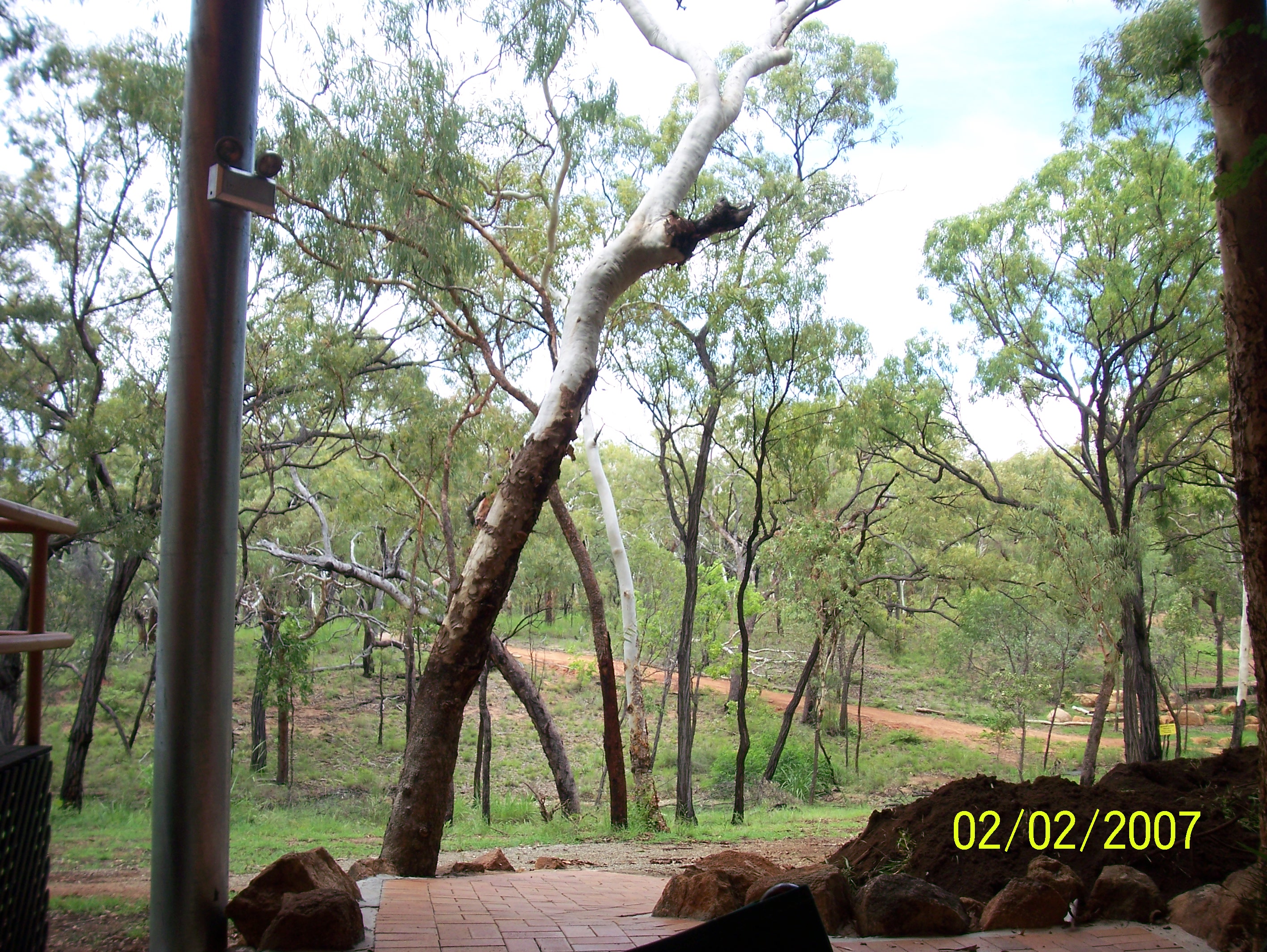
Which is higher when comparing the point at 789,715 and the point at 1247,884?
the point at 1247,884

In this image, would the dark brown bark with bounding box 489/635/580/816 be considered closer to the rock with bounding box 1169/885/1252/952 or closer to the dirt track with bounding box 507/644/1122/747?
the dirt track with bounding box 507/644/1122/747

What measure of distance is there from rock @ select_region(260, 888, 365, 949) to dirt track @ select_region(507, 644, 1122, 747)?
15840 millimetres

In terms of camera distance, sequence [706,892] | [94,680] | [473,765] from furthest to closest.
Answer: [473,765] → [94,680] → [706,892]

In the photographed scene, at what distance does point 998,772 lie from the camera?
1750cm

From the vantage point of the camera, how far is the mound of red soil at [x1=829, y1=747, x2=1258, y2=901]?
4062 millimetres

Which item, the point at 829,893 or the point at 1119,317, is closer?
the point at 829,893

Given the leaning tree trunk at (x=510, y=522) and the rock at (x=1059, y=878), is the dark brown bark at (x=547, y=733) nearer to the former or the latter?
the leaning tree trunk at (x=510, y=522)

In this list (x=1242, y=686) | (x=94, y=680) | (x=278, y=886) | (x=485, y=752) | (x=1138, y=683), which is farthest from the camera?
(x=1242, y=686)

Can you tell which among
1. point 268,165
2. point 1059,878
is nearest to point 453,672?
point 268,165

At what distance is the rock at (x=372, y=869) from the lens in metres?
4.89

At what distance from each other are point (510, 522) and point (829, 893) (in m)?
2.79

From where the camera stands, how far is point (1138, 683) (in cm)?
1133

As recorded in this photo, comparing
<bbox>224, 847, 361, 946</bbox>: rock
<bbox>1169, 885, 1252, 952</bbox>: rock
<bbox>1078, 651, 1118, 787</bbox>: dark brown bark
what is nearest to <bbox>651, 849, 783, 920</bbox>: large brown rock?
<bbox>224, 847, 361, 946</bbox>: rock

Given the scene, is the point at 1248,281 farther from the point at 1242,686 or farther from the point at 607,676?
the point at 1242,686
